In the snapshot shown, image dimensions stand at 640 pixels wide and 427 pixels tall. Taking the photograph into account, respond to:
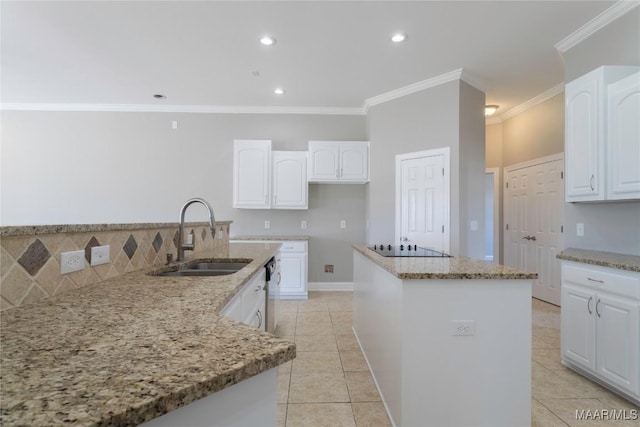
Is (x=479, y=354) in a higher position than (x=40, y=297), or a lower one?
lower

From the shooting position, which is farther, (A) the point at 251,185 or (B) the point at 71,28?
(A) the point at 251,185

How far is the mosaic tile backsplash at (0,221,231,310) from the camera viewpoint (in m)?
0.87

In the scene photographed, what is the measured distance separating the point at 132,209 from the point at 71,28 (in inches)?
103

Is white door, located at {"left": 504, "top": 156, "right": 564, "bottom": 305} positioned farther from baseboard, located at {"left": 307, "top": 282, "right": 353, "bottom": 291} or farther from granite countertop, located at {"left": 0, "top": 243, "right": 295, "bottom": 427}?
granite countertop, located at {"left": 0, "top": 243, "right": 295, "bottom": 427}

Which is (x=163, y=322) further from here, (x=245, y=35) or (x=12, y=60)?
(x=12, y=60)

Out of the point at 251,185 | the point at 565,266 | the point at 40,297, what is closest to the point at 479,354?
the point at 565,266

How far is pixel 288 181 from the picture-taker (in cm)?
450

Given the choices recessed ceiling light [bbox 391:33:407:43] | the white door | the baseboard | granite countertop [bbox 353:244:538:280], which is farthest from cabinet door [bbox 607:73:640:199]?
the baseboard

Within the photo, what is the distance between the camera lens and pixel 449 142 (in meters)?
3.56

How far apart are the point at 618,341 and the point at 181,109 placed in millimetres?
5585

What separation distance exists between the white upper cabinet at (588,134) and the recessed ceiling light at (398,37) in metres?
1.49

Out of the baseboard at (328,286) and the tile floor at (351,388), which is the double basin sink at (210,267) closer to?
the tile floor at (351,388)

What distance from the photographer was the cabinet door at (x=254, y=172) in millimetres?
4434

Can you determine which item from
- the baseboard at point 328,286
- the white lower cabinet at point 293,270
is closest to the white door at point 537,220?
the baseboard at point 328,286
